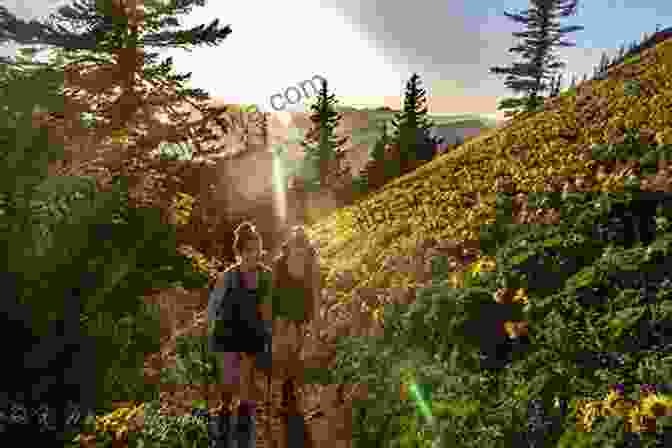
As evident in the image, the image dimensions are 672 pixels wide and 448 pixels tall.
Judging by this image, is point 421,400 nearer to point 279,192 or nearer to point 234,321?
point 234,321

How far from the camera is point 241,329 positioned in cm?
558

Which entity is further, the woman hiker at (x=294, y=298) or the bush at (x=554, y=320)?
the woman hiker at (x=294, y=298)

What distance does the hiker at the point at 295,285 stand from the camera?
26.8ft

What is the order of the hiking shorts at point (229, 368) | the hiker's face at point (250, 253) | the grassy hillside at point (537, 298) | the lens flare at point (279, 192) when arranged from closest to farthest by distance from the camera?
the hiking shorts at point (229, 368)
the hiker's face at point (250, 253)
the grassy hillside at point (537, 298)
the lens flare at point (279, 192)

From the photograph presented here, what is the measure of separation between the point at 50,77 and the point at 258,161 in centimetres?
2160

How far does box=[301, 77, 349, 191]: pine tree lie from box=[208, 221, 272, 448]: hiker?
43880 mm

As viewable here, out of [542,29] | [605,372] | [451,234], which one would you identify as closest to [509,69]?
[542,29]

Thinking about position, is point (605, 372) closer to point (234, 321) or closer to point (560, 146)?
point (234, 321)

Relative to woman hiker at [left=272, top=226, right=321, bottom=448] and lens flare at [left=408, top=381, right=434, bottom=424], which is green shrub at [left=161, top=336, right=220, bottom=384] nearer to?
woman hiker at [left=272, top=226, right=321, bottom=448]

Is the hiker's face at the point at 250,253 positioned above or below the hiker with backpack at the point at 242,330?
above

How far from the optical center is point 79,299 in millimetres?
6426

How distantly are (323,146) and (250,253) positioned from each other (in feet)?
150

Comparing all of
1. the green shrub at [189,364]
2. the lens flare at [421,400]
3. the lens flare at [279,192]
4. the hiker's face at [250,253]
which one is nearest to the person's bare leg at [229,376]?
the hiker's face at [250,253]

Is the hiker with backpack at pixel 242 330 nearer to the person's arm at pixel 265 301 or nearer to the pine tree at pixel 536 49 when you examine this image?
the person's arm at pixel 265 301
